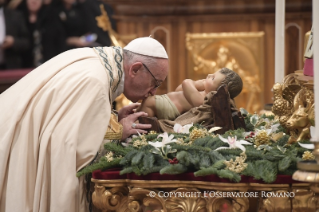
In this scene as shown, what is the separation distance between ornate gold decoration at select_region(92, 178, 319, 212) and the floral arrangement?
2.2 inches

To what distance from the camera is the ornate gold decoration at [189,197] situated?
2666 mm

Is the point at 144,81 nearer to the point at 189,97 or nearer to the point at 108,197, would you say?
the point at 189,97

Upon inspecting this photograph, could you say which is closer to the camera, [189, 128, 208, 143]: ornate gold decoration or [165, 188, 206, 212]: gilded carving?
[165, 188, 206, 212]: gilded carving

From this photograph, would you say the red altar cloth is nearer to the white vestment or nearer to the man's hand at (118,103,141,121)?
the white vestment

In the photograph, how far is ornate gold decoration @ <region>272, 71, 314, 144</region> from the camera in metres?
2.90

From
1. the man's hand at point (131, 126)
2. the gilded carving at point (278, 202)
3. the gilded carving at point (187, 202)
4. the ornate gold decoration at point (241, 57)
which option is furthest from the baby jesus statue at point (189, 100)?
the ornate gold decoration at point (241, 57)

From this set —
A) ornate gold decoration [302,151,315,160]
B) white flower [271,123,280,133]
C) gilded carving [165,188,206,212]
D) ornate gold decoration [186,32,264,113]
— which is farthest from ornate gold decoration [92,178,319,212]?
ornate gold decoration [186,32,264,113]

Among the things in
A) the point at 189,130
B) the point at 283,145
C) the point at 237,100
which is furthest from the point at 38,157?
the point at 237,100

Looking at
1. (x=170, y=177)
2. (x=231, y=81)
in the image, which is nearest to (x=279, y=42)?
(x=231, y=81)

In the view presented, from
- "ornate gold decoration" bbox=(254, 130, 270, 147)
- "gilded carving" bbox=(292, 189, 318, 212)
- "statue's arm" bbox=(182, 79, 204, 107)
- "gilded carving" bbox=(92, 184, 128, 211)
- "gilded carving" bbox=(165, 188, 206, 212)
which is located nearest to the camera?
"gilded carving" bbox=(292, 189, 318, 212)

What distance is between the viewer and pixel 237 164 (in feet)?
9.08

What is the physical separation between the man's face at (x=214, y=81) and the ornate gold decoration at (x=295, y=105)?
0.43 m

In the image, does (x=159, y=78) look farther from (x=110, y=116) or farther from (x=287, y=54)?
(x=287, y=54)

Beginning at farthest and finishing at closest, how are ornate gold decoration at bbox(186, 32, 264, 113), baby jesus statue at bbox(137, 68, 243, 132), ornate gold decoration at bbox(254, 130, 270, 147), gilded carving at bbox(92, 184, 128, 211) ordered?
ornate gold decoration at bbox(186, 32, 264, 113)
baby jesus statue at bbox(137, 68, 243, 132)
ornate gold decoration at bbox(254, 130, 270, 147)
gilded carving at bbox(92, 184, 128, 211)
